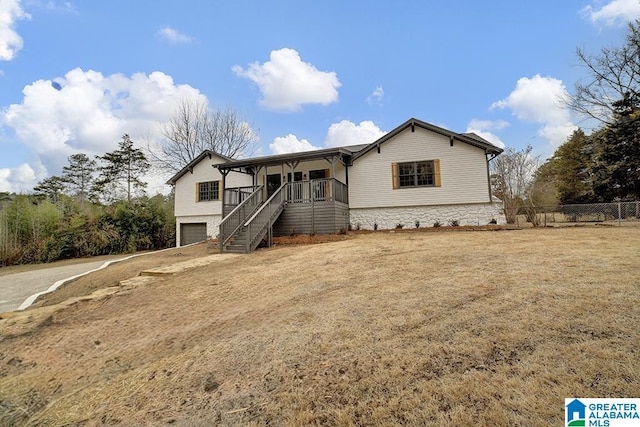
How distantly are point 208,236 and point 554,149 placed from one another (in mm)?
31534

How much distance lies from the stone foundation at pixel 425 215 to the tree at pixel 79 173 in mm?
29357

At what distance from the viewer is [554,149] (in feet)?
91.8

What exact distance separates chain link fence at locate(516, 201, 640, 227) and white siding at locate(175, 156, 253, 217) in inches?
584

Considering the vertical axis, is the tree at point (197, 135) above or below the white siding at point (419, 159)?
above

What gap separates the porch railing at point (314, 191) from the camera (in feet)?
42.5

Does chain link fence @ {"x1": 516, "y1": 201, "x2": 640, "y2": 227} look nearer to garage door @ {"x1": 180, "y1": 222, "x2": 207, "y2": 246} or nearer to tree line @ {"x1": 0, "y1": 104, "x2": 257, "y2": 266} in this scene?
garage door @ {"x1": 180, "y1": 222, "x2": 207, "y2": 246}

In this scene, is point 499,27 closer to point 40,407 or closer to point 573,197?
point 40,407

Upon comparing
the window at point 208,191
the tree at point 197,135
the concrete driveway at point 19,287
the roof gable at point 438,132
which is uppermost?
the tree at point 197,135

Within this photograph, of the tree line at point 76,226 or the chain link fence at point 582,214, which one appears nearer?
the chain link fence at point 582,214

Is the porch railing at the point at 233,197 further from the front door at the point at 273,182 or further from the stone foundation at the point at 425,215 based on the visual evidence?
the stone foundation at the point at 425,215

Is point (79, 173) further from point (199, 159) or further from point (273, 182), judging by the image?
point (273, 182)

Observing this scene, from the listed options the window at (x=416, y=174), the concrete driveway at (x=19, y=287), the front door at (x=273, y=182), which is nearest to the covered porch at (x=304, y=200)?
the front door at (x=273, y=182)

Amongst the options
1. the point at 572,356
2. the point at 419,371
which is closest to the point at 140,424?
the point at 419,371

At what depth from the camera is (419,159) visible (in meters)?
13.9
